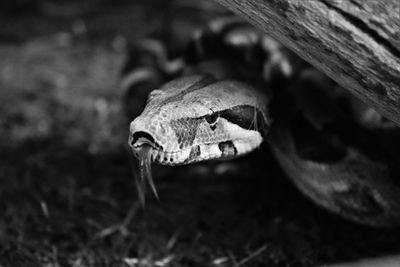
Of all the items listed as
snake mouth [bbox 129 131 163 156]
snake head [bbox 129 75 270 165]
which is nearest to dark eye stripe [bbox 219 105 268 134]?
snake head [bbox 129 75 270 165]

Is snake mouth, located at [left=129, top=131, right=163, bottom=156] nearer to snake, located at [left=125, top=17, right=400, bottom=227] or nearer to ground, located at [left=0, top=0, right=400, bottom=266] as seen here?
snake, located at [left=125, top=17, right=400, bottom=227]

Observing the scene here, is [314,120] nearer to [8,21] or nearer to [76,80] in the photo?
[76,80]

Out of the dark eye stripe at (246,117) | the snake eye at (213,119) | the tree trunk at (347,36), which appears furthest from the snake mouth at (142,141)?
the tree trunk at (347,36)

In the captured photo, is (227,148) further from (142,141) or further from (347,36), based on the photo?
(347,36)

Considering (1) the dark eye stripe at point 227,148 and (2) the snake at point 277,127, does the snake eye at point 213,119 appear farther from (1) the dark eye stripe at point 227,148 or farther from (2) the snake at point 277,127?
(1) the dark eye stripe at point 227,148

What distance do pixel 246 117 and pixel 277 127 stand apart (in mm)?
746

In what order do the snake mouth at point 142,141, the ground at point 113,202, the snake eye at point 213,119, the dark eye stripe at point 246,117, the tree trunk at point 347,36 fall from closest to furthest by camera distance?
the tree trunk at point 347,36, the snake mouth at point 142,141, the snake eye at point 213,119, the dark eye stripe at point 246,117, the ground at point 113,202

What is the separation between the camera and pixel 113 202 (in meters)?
4.54

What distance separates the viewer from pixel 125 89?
19.1 ft

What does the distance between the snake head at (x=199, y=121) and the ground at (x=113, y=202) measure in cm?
84

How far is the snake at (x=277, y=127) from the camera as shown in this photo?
11.1 feet

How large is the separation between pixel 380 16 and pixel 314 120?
1.73 metres

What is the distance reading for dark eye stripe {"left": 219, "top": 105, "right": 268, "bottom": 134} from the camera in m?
3.66

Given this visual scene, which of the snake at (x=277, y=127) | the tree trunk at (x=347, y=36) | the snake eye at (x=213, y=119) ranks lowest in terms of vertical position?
the snake at (x=277, y=127)
